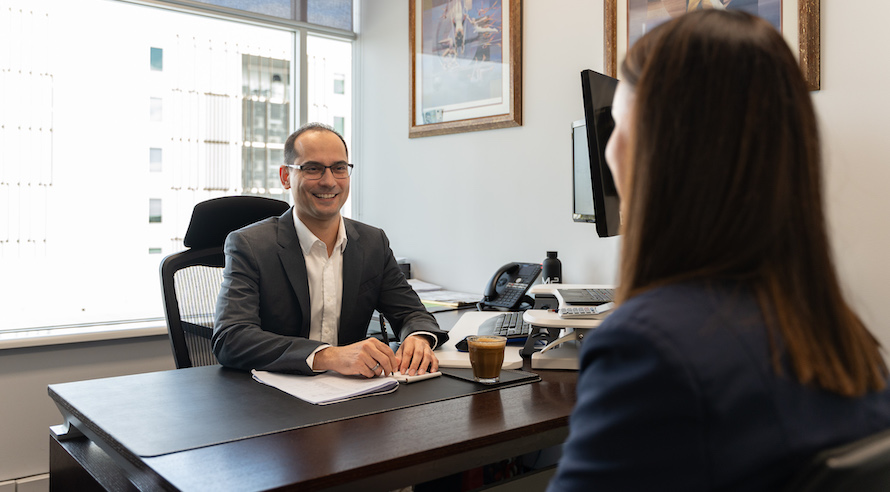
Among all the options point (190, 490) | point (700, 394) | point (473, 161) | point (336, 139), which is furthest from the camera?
point (473, 161)

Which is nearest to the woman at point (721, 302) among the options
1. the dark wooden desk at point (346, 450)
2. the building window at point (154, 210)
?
the dark wooden desk at point (346, 450)

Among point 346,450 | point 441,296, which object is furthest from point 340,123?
point 346,450

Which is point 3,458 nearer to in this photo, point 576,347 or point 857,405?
point 576,347

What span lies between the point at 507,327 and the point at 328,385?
659mm

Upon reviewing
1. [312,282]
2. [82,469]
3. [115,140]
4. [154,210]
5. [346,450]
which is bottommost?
[82,469]

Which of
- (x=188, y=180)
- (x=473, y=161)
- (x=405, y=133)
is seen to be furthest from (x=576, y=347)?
(x=188, y=180)

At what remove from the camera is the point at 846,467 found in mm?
503

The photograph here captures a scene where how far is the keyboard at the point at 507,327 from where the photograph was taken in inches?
71.9

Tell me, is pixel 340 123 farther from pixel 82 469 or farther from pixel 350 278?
pixel 82 469

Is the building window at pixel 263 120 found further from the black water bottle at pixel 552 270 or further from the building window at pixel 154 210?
the black water bottle at pixel 552 270

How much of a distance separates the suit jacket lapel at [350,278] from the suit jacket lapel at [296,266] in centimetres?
13

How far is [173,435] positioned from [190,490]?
9.3 inches

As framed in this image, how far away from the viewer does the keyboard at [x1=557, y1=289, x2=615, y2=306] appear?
65.6 inches

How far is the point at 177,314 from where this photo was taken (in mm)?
1934
